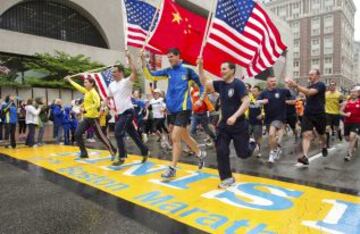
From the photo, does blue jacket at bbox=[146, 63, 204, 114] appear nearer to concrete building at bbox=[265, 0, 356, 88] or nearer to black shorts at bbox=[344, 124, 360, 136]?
black shorts at bbox=[344, 124, 360, 136]

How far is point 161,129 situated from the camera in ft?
34.1

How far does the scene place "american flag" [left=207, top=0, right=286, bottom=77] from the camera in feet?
18.0

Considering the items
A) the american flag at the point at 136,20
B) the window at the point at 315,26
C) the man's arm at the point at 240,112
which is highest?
the window at the point at 315,26

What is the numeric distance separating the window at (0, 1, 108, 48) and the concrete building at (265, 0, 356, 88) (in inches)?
3034

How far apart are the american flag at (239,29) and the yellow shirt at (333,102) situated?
16.7ft

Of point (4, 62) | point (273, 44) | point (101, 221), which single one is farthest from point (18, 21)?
point (101, 221)

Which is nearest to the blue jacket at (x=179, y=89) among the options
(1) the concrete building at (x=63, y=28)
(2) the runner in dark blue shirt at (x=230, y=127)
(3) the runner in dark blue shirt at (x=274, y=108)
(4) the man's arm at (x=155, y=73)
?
(4) the man's arm at (x=155, y=73)

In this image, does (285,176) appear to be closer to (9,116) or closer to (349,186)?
(349,186)

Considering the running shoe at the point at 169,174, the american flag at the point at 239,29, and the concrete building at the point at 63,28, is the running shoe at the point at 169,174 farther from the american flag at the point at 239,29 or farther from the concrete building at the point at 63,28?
the concrete building at the point at 63,28

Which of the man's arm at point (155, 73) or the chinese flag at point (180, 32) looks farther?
the chinese flag at point (180, 32)

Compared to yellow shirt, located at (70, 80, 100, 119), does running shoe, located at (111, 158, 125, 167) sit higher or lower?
lower

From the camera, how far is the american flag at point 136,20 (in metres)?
7.12

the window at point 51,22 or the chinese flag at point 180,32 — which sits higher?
the window at point 51,22

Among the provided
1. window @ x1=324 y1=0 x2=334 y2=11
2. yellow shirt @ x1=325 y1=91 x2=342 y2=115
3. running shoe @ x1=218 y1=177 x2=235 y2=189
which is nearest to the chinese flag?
running shoe @ x1=218 y1=177 x2=235 y2=189
